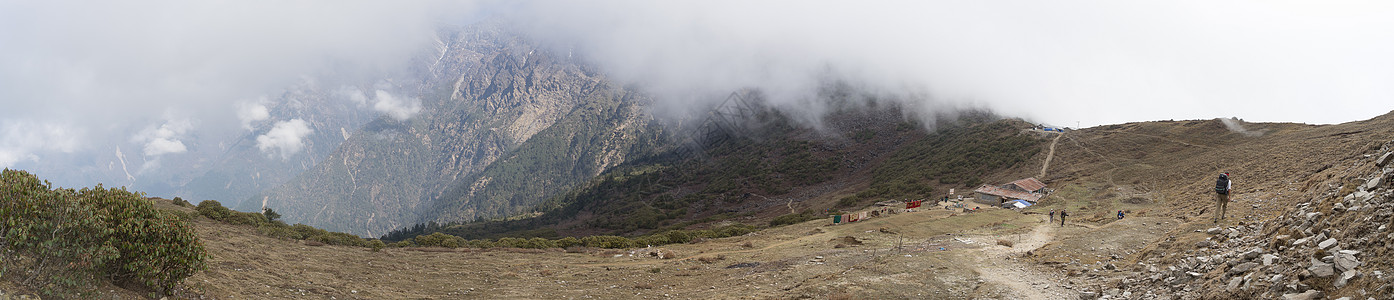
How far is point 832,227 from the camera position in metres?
52.2

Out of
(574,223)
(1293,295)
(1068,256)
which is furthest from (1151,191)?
(574,223)

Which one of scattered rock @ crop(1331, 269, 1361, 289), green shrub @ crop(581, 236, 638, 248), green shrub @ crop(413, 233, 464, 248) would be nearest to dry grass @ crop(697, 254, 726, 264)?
green shrub @ crop(581, 236, 638, 248)

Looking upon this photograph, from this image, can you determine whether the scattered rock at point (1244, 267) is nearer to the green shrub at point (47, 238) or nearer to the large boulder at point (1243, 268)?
the large boulder at point (1243, 268)

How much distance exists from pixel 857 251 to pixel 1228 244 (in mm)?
17881

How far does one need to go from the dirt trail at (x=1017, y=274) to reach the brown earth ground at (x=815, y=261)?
0.24 feet

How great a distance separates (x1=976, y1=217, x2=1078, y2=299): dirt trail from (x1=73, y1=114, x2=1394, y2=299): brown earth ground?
73mm

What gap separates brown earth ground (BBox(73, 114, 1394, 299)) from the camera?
21.0 metres

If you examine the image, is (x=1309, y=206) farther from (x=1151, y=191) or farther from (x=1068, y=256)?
(x=1151, y=191)

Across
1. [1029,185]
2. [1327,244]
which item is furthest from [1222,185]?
[1029,185]

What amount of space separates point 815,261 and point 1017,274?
10024 mm

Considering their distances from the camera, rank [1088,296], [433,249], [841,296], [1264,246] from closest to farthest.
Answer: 1. [1264,246]
2. [1088,296]
3. [841,296]
4. [433,249]

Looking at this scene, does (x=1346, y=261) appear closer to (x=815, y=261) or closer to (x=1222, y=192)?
(x=1222, y=192)

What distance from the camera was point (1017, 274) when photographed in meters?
23.4

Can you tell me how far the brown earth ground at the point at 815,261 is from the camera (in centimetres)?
2102
